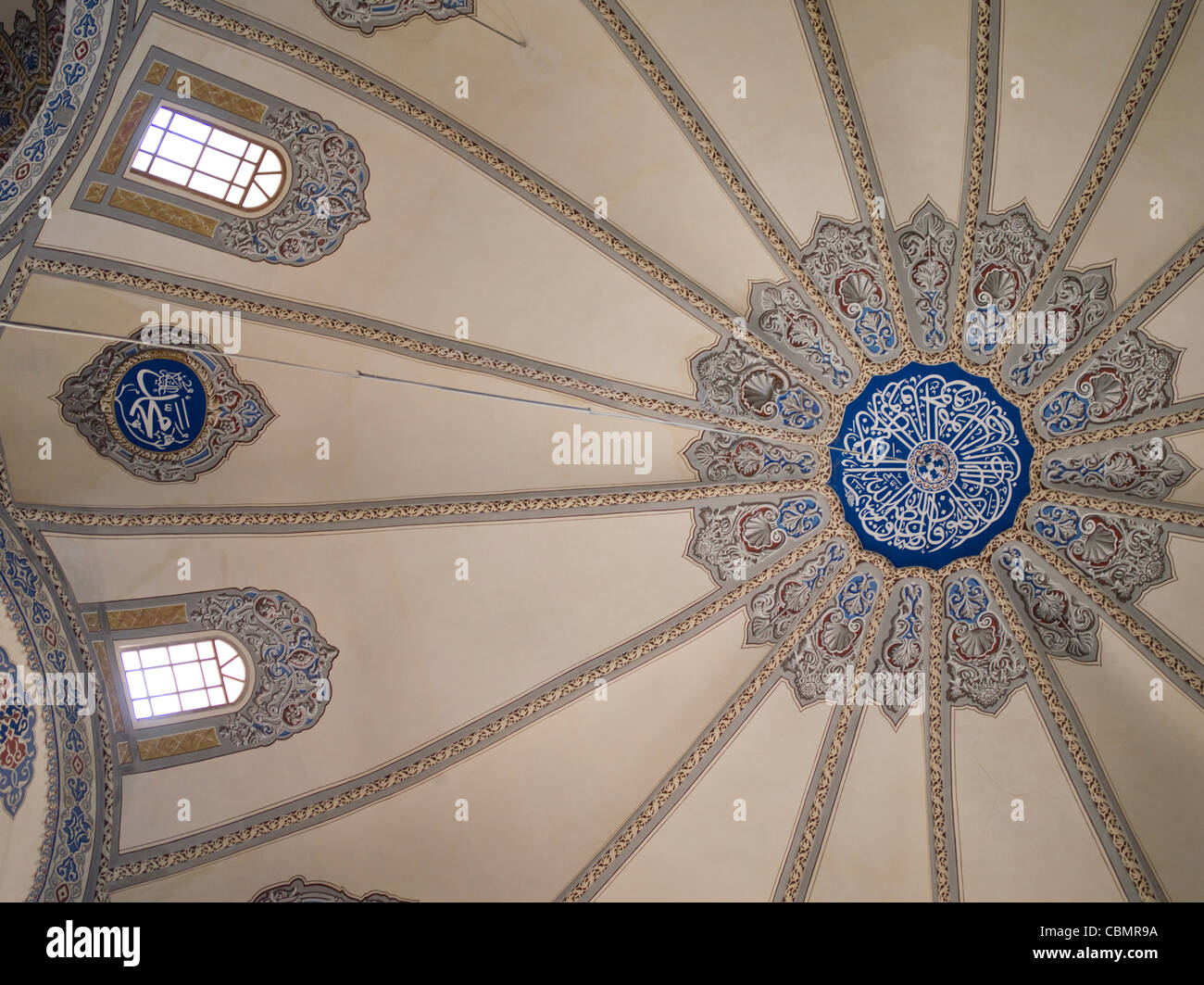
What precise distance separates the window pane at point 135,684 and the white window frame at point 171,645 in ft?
0.13

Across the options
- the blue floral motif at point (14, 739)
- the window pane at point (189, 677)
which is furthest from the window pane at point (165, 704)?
the blue floral motif at point (14, 739)

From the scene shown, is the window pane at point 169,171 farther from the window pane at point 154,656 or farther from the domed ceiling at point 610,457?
the window pane at point 154,656

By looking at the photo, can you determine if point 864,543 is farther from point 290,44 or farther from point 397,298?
point 290,44

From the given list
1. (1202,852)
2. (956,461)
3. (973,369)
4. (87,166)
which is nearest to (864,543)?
(956,461)

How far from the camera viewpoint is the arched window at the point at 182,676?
862 centimetres

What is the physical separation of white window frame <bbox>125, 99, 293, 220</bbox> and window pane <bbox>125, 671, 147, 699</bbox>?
3.84 metres

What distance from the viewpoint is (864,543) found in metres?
9.91

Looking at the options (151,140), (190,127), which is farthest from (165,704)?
(190,127)

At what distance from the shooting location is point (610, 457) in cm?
949

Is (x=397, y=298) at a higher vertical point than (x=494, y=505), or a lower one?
higher

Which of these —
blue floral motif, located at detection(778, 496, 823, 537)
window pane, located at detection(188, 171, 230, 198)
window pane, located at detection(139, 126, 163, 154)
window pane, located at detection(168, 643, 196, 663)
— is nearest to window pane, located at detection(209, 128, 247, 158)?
window pane, located at detection(188, 171, 230, 198)

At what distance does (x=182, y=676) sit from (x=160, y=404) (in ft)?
7.58

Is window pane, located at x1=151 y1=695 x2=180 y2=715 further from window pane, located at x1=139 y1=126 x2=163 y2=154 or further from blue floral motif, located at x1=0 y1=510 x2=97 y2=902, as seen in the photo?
window pane, located at x1=139 y1=126 x2=163 y2=154

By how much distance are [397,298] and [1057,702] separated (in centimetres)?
703
